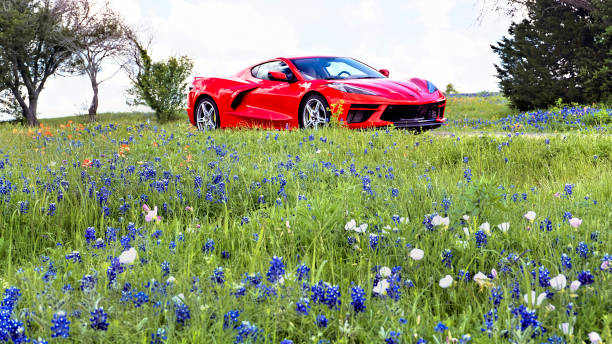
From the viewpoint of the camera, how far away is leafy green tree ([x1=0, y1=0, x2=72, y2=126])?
27.4 metres

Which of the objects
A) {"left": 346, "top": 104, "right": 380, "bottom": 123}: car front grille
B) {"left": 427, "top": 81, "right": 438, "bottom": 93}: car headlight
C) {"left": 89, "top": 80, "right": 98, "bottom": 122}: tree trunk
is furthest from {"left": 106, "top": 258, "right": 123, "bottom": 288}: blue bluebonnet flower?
{"left": 89, "top": 80, "right": 98, "bottom": 122}: tree trunk

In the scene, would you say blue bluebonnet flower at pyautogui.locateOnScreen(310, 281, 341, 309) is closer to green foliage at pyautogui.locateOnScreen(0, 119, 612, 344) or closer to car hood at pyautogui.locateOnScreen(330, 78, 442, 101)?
green foliage at pyautogui.locateOnScreen(0, 119, 612, 344)

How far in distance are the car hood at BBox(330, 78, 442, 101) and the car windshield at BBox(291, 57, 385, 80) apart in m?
0.63

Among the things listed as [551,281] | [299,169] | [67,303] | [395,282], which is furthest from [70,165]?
[551,281]

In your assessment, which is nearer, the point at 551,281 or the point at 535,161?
the point at 551,281

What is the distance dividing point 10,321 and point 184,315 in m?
0.63

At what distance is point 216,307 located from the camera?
2.04 metres

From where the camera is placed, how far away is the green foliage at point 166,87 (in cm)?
2661

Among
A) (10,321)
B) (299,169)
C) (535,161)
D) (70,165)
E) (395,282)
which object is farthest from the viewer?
(535,161)

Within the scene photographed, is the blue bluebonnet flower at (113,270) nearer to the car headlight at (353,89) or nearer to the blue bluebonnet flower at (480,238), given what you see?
the blue bluebonnet flower at (480,238)

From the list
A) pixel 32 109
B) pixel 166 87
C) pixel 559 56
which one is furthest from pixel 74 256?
pixel 32 109

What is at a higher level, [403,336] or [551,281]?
[551,281]

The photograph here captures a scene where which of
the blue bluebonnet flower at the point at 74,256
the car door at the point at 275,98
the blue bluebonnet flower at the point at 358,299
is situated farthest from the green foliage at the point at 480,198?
the car door at the point at 275,98

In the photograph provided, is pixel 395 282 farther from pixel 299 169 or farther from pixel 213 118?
pixel 213 118
